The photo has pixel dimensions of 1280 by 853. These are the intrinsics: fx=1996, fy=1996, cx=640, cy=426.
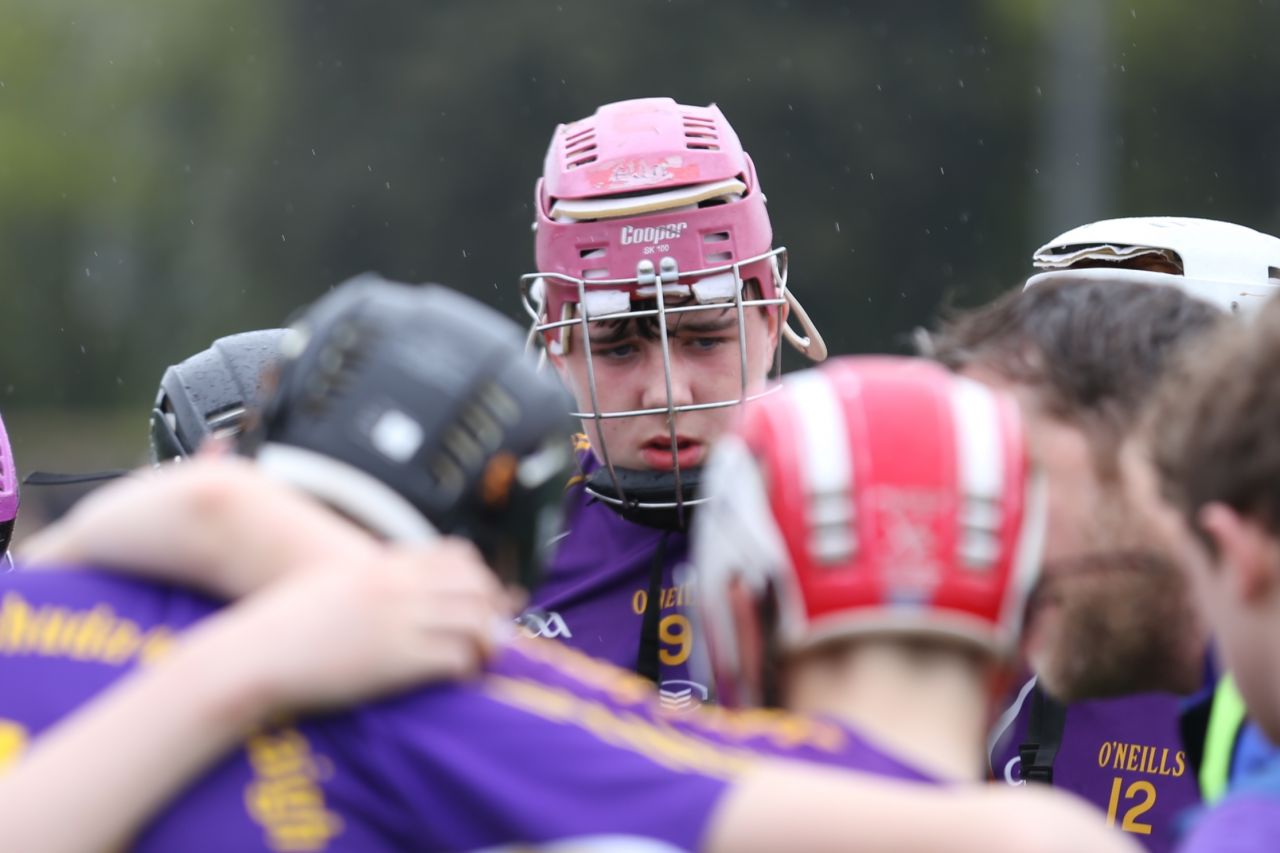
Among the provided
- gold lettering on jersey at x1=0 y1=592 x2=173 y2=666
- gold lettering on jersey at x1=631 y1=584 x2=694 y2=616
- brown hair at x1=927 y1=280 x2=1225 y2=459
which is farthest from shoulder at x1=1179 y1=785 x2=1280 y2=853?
gold lettering on jersey at x1=631 y1=584 x2=694 y2=616

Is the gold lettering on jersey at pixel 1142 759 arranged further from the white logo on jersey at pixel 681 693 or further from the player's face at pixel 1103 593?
the player's face at pixel 1103 593

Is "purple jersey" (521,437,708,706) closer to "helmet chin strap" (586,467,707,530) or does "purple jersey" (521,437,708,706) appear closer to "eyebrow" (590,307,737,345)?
"helmet chin strap" (586,467,707,530)

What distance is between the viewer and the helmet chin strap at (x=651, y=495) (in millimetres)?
4062

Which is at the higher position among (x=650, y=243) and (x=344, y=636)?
(x=344, y=636)

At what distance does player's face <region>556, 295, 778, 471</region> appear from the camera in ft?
13.6

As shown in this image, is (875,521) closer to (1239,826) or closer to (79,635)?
(1239,826)

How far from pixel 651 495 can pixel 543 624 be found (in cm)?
35

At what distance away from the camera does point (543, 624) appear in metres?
4.10

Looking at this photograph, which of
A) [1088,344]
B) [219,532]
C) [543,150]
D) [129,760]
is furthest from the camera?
[543,150]

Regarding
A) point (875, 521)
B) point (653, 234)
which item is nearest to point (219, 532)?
point (875, 521)

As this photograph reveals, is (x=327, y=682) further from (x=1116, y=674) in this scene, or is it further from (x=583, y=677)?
(x=1116, y=674)

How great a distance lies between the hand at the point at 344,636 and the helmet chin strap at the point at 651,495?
2.12 metres

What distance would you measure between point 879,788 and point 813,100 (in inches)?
1327

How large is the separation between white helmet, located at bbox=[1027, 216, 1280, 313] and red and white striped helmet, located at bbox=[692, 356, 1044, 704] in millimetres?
2102
